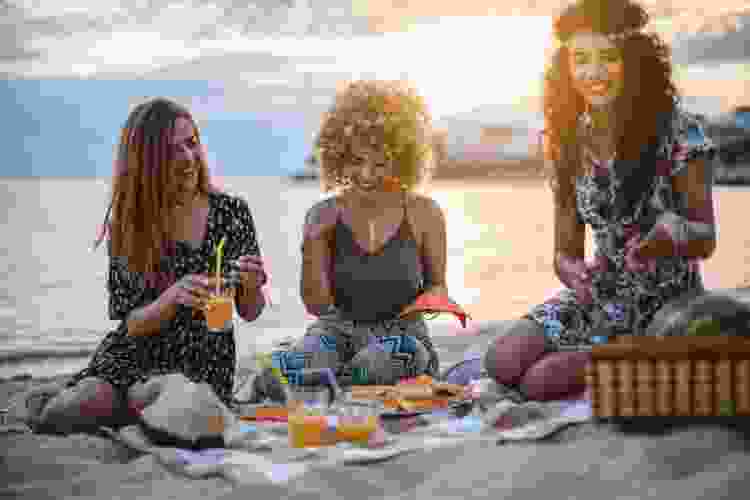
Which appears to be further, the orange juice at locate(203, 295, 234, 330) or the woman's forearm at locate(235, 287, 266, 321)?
the woman's forearm at locate(235, 287, 266, 321)

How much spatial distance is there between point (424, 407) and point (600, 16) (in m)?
1.35

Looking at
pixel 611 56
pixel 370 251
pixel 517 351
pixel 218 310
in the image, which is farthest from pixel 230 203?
pixel 611 56

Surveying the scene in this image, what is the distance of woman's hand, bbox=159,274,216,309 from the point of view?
3.29m

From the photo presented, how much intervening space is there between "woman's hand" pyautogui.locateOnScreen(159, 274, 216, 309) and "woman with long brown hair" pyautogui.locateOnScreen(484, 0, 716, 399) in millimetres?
991

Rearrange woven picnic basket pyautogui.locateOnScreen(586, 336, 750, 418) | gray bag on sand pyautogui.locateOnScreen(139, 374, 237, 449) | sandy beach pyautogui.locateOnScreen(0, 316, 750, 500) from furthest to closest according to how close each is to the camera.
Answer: gray bag on sand pyautogui.locateOnScreen(139, 374, 237, 449)
woven picnic basket pyautogui.locateOnScreen(586, 336, 750, 418)
sandy beach pyautogui.locateOnScreen(0, 316, 750, 500)

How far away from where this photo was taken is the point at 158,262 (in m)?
3.51

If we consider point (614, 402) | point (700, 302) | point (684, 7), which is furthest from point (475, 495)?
point (684, 7)

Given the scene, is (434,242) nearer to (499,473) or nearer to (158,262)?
(158,262)

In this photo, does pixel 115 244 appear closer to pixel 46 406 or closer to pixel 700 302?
pixel 46 406

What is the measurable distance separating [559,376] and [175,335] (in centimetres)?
120

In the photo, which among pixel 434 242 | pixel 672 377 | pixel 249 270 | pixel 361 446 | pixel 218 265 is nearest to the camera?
pixel 672 377

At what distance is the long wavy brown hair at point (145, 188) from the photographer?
11.3ft

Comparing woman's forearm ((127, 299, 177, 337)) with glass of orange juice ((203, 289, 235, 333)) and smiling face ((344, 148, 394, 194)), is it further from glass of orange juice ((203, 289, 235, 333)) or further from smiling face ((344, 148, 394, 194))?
smiling face ((344, 148, 394, 194))

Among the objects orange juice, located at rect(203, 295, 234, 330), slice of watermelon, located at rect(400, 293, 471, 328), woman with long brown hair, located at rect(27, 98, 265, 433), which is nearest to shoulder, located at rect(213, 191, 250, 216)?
woman with long brown hair, located at rect(27, 98, 265, 433)
